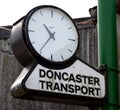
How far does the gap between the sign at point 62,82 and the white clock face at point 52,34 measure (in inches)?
5.9

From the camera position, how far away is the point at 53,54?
4926 millimetres

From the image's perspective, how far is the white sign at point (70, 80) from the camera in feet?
15.6

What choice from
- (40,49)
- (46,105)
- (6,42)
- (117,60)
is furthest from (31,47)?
(6,42)

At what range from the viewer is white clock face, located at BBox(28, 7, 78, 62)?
4906mm

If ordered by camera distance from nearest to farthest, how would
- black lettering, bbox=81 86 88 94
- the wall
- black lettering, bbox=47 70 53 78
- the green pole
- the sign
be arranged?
1. the sign
2. black lettering, bbox=47 70 53 78
3. black lettering, bbox=81 86 88 94
4. the green pole
5. the wall

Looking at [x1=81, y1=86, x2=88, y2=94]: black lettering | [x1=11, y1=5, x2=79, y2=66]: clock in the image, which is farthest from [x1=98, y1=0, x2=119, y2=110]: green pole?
[x1=11, y1=5, x2=79, y2=66]: clock

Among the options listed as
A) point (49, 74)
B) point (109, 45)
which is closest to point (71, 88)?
point (49, 74)

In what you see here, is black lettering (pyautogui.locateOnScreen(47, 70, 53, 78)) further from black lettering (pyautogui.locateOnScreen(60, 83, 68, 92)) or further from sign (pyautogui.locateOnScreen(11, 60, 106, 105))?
black lettering (pyautogui.locateOnScreen(60, 83, 68, 92))

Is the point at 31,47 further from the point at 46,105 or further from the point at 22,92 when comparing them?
the point at 46,105

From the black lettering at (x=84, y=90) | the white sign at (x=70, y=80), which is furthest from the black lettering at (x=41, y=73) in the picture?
the black lettering at (x=84, y=90)

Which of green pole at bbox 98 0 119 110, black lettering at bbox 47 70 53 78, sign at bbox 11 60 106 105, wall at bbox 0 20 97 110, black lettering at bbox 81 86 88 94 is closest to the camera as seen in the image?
sign at bbox 11 60 106 105

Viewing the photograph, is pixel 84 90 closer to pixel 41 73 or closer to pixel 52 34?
pixel 41 73

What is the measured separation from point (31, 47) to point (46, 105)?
Result: 4173mm

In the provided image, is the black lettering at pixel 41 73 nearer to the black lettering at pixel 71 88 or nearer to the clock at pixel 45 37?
the clock at pixel 45 37
